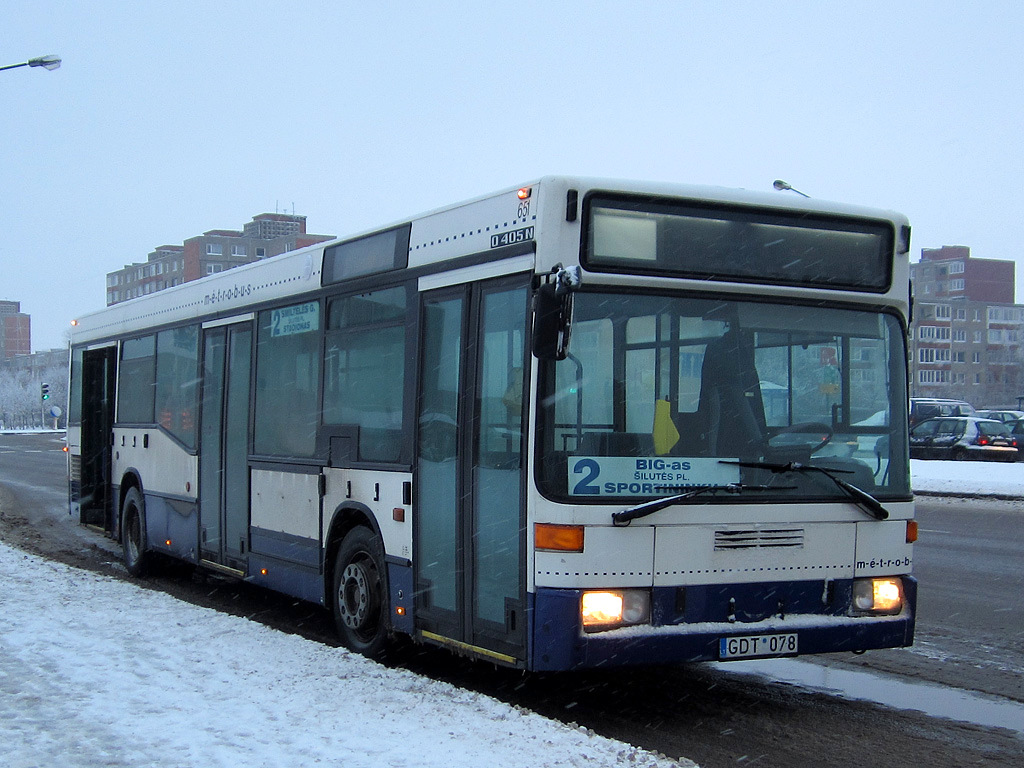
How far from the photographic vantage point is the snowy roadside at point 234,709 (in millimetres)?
5090

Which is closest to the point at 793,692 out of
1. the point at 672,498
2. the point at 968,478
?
the point at 672,498

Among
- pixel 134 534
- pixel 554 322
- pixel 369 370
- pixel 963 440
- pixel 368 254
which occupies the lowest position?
pixel 134 534

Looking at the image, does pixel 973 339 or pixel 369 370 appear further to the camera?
pixel 973 339

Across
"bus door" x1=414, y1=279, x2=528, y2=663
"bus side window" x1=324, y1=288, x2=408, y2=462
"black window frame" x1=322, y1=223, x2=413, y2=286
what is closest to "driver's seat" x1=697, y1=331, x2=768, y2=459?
"bus door" x1=414, y1=279, x2=528, y2=663

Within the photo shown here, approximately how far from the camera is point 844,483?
6.64m

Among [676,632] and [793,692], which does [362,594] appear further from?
[793,692]

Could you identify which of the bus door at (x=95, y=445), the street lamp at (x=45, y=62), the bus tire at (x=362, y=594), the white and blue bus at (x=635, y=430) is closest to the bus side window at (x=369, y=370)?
the white and blue bus at (x=635, y=430)

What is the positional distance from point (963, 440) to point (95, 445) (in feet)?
82.4

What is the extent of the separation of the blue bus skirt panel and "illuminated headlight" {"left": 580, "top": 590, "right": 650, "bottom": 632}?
37 mm

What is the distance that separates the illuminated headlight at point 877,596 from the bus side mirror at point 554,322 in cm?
235

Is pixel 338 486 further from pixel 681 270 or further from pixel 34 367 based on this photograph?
pixel 34 367

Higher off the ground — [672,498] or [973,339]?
[973,339]

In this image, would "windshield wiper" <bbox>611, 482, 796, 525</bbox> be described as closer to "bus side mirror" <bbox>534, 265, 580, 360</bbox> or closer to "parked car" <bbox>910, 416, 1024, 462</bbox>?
"bus side mirror" <bbox>534, 265, 580, 360</bbox>

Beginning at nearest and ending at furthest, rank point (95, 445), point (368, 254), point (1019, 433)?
point (368, 254) → point (95, 445) → point (1019, 433)
